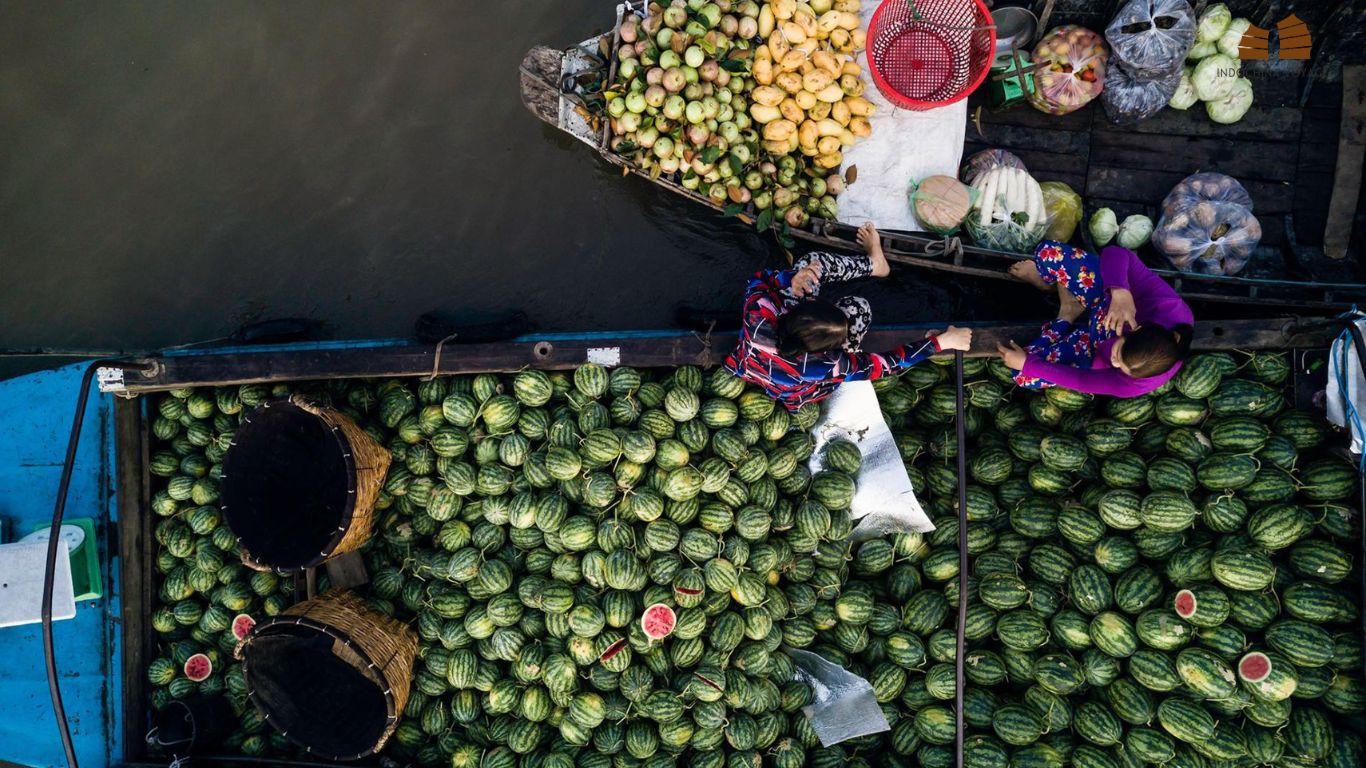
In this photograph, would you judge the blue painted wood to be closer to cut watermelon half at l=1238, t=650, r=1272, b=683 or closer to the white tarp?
the white tarp

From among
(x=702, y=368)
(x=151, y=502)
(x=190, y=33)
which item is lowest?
(x=151, y=502)

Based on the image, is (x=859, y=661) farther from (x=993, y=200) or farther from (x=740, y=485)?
(x=993, y=200)

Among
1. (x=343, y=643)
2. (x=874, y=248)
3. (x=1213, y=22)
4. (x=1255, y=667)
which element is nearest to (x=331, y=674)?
(x=343, y=643)

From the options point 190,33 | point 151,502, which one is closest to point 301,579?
point 151,502

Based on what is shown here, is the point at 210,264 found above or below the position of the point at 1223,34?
below

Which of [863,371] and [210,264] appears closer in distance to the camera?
[863,371]

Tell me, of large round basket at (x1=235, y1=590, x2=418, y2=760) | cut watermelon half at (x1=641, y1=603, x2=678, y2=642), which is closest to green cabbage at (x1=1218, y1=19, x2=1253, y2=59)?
cut watermelon half at (x1=641, y1=603, x2=678, y2=642)

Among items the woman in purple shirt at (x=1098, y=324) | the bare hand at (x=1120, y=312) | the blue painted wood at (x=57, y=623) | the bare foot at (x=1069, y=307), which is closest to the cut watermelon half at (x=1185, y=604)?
the woman in purple shirt at (x=1098, y=324)
